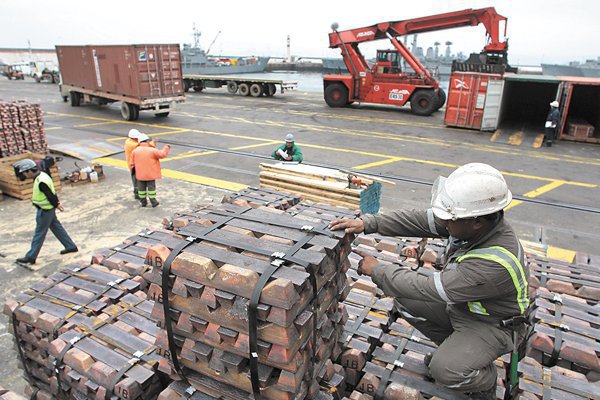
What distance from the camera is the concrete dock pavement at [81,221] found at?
5.93 m

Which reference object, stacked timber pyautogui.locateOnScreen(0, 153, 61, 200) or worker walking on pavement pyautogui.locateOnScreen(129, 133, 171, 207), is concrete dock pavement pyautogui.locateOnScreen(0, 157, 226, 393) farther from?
worker walking on pavement pyautogui.locateOnScreen(129, 133, 171, 207)

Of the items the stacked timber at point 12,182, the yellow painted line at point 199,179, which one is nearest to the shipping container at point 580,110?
the yellow painted line at point 199,179

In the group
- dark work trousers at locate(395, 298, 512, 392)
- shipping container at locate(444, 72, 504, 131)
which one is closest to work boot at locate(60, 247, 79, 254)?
dark work trousers at locate(395, 298, 512, 392)

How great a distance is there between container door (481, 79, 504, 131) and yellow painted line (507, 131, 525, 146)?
3.20 feet

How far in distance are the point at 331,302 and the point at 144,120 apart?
62.2 ft

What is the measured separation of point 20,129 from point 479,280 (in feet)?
37.5

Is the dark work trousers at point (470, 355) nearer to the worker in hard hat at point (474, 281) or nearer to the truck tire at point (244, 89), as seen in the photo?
the worker in hard hat at point (474, 281)

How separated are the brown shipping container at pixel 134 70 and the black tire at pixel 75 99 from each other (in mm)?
3229

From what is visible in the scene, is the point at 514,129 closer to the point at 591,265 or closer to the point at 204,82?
the point at 591,265

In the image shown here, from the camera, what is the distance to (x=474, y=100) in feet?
58.9

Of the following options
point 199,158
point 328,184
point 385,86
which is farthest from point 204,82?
point 328,184

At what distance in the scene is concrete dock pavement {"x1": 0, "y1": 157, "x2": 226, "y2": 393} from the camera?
5.93 metres

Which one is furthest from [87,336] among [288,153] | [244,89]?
[244,89]

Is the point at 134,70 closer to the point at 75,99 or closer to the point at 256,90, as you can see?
the point at 75,99
